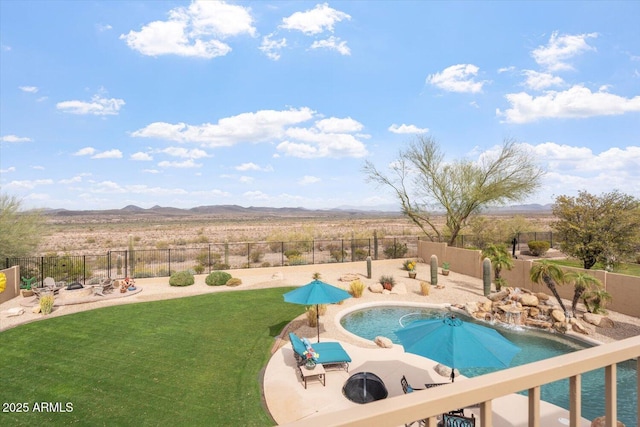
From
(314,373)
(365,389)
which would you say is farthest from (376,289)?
(365,389)

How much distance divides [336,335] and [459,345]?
676 cm

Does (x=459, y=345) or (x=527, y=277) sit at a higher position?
(x=459, y=345)

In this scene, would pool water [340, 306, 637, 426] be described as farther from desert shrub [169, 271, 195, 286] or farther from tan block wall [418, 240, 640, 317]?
desert shrub [169, 271, 195, 286]

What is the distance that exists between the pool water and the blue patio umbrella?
1.21m

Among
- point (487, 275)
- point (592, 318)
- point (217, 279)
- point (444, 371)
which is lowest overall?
point (444, 371)

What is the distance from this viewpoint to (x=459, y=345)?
7574mm

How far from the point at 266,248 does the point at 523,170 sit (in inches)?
1146

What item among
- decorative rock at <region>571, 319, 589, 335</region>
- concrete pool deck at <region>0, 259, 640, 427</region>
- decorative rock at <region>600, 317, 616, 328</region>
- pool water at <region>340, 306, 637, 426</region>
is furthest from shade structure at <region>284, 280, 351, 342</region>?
decorative rock at <region>600, 317, 616, 328</region>

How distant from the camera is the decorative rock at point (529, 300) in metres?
15.5

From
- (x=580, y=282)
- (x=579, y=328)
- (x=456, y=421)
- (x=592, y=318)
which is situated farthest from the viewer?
(x=580, y=282)

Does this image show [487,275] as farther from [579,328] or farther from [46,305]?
[46,305]

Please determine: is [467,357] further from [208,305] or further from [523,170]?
[523,170]

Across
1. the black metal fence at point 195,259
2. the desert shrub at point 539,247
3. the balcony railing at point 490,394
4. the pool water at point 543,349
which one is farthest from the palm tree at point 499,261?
the balcony railing at point 490,394

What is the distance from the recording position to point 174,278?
72.0 ft
